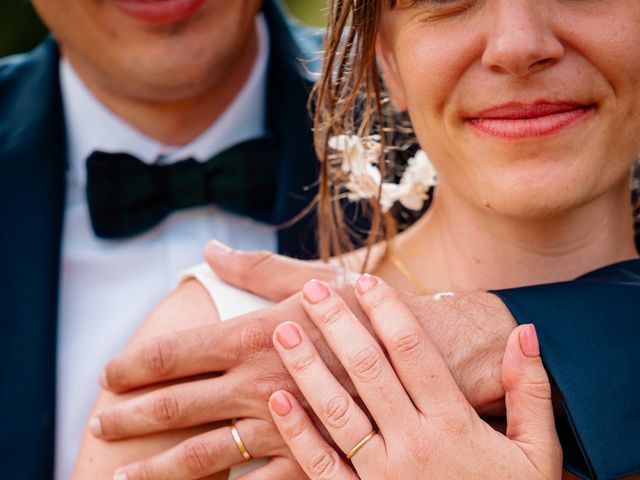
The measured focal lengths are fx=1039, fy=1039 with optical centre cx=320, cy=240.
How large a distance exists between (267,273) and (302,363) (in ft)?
1.12

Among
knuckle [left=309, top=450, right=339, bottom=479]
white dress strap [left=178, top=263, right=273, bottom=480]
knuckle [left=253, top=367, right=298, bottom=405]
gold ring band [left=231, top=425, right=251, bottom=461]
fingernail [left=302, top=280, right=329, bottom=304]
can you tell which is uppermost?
fingernail [left=302, top=280, right=329, bottom=304]

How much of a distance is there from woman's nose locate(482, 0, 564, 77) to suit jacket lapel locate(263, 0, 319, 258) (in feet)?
3.61

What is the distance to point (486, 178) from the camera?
83.0 inches

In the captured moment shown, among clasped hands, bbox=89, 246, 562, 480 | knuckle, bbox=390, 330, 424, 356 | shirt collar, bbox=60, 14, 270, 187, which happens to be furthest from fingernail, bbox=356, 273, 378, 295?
shirt collar, bbox=60, 14, 270, 187

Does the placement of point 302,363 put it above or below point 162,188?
above

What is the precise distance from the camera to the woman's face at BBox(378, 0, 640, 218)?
1.99 metres

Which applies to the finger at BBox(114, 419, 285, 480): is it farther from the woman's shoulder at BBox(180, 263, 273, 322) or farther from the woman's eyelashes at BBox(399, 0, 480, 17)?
the woman's eyelashes at BBox(399, 0, 480, 17)

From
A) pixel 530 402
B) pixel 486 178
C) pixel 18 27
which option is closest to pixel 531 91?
pixel 486 178

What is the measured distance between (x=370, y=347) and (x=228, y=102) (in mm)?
1594

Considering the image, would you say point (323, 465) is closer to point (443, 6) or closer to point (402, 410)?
point (402, 410)

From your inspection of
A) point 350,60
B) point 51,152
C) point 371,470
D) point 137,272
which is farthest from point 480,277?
point 51,152

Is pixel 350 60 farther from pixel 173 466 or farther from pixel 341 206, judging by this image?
pixel 173 466

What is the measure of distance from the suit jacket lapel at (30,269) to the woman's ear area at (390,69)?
113 cm

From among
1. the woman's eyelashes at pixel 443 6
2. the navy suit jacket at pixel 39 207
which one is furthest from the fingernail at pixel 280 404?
the navy suit jacket at pixel 39 207
